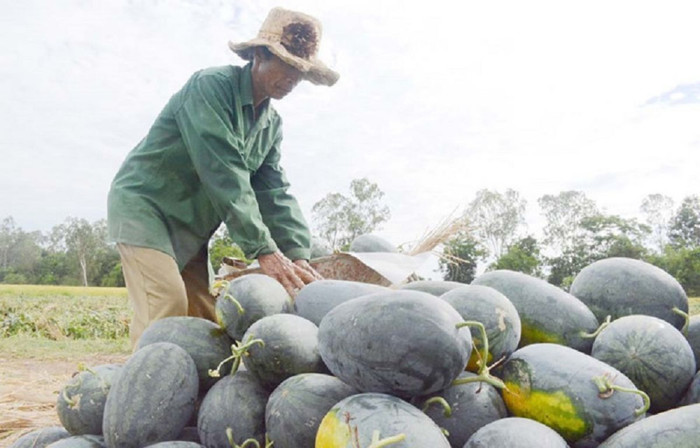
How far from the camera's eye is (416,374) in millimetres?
1226

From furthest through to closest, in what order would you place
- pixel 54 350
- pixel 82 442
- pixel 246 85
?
pixel 54 350, pixel 246 85, pixel 82 442

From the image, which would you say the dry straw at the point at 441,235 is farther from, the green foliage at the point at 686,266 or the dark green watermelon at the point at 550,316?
the green foliage at the point at 686,266

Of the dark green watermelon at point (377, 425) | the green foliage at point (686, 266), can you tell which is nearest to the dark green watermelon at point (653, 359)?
the dark green watermelon at point (377, 425)

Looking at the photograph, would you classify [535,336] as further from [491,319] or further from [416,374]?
[416,374]

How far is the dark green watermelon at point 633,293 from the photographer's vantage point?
5.63 ft

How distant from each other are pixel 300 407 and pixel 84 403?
764mm

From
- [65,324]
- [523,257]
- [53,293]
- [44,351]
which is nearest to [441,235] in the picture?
[44,351]

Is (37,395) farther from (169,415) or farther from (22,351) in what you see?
(22,351)

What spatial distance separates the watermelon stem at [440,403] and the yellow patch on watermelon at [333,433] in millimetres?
223

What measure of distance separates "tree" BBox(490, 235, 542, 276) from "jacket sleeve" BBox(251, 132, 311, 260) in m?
33.9

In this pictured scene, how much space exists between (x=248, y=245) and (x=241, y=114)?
102 centimetres

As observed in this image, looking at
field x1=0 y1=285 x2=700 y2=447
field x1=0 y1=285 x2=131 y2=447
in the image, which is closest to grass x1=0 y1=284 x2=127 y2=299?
field x1=0 y1=285 x2=700 y2=447

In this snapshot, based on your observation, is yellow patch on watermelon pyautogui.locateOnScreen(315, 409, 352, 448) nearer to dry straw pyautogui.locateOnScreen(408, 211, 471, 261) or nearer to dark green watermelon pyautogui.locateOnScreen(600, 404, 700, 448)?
dark green watermelon pyautogui.locateOnScreen(600, 404, 700, 448)

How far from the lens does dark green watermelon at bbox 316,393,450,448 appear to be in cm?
109
